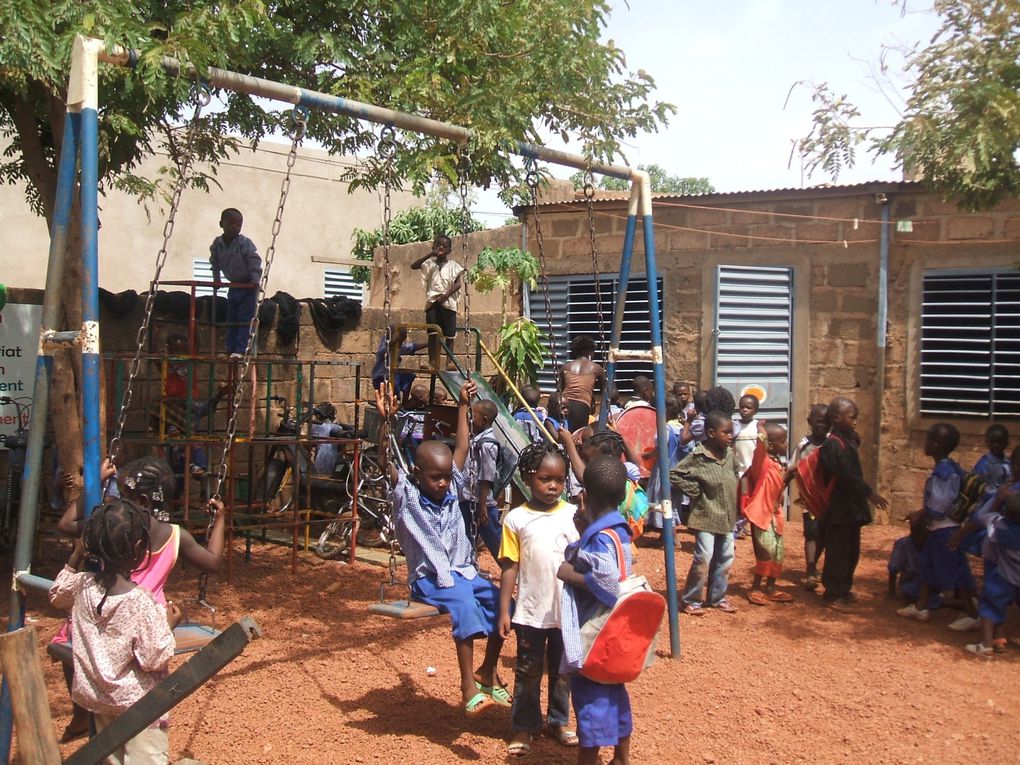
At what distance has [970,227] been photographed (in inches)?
401

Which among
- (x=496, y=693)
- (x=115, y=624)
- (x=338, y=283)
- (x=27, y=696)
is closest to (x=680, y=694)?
(x=496, y=693)

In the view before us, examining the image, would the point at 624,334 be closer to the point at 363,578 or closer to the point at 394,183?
the point at 363,578

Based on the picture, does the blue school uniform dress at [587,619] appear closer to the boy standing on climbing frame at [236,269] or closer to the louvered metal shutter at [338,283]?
the boy standing on climbing frame at [236,269]

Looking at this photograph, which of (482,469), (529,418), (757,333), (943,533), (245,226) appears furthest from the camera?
(245,226)

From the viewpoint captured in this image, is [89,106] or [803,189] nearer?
[89,106]

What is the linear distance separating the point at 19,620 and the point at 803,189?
9.21 metres

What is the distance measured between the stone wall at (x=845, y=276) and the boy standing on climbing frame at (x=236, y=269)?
504cm

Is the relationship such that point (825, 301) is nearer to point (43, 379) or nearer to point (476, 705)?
point (476, 705)

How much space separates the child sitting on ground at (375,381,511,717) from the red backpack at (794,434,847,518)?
358 cm

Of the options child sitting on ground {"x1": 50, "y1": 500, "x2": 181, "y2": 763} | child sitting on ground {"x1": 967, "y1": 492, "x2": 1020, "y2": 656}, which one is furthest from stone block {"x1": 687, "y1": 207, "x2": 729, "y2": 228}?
child sitting on ground {"x1": 50, "y1": 500, "x2": 181, "y2": 763}

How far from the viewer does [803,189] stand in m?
10.9

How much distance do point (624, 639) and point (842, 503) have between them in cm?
399

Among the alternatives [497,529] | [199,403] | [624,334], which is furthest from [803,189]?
[199,403]

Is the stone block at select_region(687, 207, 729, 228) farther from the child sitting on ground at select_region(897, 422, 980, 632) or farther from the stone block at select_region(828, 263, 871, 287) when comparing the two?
the child sitting on ground at select_region(897, 422, 980, 632)
